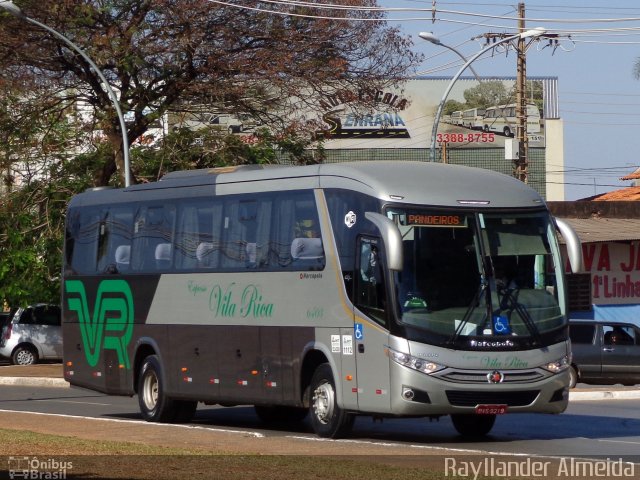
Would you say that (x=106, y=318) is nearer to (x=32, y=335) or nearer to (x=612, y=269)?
(x=32, y=335)

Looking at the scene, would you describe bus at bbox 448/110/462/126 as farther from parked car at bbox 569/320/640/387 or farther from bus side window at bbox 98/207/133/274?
bus side window at bbox 98/207/133/274

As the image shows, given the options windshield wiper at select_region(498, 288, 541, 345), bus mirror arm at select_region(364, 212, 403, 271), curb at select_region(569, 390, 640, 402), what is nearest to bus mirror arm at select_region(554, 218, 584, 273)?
windshield wiper at select_region(498, 288, 541, 345)

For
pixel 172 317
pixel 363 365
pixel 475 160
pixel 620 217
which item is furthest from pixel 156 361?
pixel 475 160

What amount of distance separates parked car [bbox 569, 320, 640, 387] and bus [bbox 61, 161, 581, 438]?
11.0 metres

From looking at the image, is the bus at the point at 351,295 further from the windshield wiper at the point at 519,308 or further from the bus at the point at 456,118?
the bus at the point at 456,118

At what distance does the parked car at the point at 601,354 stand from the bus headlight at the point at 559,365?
42.9 ft

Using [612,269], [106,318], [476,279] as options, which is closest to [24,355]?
[612,269]

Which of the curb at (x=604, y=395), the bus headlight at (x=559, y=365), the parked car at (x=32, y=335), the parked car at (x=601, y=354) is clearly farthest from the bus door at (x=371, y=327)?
the parked car at (x=32, y=335)

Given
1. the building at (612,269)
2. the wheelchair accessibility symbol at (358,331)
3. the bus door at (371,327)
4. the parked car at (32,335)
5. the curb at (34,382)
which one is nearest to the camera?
the bus door at (371,327)

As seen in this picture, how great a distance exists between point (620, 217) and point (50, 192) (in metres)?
18.2

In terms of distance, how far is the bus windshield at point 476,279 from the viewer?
1393 cm

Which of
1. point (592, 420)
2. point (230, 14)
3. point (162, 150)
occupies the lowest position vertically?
point (592, 420)

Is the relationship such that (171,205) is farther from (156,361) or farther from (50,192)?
(50,192)

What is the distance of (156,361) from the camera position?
18.3 metres
